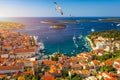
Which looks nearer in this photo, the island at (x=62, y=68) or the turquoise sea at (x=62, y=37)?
the island at (x=62, y=68)

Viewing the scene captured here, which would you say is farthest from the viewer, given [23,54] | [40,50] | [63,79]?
[40,50]

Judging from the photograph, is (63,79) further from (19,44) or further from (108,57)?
(19,44)

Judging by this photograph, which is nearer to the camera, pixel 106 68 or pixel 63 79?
pixel 63 79

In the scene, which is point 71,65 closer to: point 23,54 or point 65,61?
point 65,61

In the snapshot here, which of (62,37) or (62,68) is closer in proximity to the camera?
(62,68)

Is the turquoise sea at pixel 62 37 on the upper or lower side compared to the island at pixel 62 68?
lower

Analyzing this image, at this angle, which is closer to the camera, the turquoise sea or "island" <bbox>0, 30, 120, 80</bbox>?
"island" <bbox>0, 30, 120, 80</bbox>

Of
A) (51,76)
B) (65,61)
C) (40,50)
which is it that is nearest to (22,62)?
(65,61)

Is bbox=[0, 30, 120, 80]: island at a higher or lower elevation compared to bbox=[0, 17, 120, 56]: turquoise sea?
higher

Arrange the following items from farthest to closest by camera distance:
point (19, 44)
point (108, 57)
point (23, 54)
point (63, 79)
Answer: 1. point (19, 44)
2. point (23, 54)
3. point (108, 57)
4. point (63, 79)

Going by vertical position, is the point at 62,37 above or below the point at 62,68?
below
